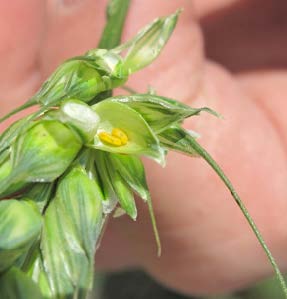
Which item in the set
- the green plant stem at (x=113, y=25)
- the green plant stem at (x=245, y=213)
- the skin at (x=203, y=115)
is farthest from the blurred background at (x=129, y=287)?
the green plant stem at (x=245, y=213)

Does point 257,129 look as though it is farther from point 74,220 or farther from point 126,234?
point 74,220

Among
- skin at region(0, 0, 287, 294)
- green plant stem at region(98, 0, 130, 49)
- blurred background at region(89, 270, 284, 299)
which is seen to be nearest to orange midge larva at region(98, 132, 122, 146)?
green plant stem at region(98, 0, 130, 49)

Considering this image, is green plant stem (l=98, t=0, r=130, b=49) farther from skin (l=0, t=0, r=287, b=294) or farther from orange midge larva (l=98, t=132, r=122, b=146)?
orange midge larva (l=98, t=132, r=122, b=146)

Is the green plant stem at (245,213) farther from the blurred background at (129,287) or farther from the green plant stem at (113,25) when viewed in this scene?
the blurred background at (129,287)

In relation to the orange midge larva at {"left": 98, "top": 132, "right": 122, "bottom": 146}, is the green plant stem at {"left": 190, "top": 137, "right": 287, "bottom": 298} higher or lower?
lower

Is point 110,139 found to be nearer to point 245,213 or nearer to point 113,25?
point 245,213

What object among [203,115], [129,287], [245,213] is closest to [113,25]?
[203,115]

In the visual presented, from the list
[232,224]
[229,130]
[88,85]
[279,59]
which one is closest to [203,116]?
[229,130]
